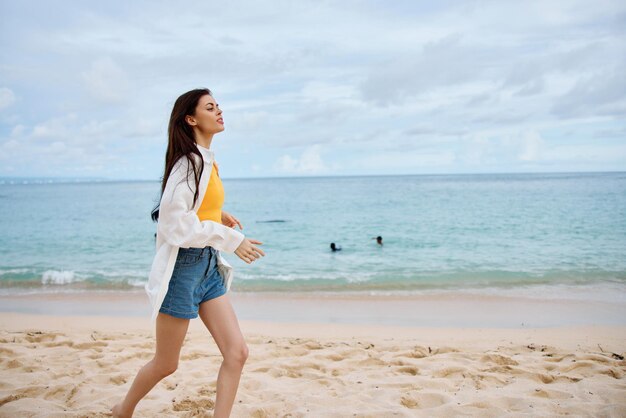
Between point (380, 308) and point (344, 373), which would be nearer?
point (344, 373)

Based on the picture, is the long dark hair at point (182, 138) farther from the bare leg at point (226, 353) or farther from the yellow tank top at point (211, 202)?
the bare leg at point (226, 353)

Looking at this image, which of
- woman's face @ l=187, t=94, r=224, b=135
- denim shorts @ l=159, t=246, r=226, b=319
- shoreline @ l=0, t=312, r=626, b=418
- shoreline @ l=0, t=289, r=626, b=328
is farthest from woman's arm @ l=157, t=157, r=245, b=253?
shoreline @ l=0, t=289, r=626, b=328

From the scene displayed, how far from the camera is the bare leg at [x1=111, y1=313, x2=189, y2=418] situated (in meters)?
2.88

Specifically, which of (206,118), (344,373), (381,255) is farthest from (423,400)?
(381,255)

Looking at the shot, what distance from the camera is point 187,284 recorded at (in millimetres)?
2812

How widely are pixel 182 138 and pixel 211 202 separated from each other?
16.4 inches

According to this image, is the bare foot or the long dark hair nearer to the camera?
the long dark hair

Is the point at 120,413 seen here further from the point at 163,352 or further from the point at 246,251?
the point at 246,251

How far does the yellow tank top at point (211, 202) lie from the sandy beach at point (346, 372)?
1693 millimetres

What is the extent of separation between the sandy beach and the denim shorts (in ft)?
4.36

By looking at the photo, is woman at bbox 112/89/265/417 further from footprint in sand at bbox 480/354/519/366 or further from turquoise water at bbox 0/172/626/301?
turquoise water at bbox 0/172/626/301

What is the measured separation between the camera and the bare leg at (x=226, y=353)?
2.88 m

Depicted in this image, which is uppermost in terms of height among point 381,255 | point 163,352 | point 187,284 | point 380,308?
point 187,284

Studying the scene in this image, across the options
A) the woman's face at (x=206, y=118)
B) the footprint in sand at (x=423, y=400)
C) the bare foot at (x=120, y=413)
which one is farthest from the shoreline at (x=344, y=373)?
the woman's face at (x=206, y=118)
